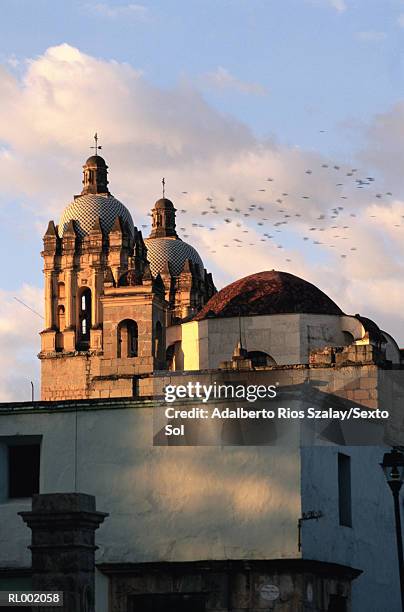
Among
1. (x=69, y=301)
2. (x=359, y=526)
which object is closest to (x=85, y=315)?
(x=69, y=301)

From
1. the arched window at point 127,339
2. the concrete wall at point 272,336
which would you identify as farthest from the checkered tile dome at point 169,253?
the concrete wall at point 272,336

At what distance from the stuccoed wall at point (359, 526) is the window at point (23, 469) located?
5284 mm

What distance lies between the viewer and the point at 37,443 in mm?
32625

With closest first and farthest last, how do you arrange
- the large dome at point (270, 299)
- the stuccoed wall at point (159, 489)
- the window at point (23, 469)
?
the stuccoed wall at point (159, 489) < the window at point (23, 469) < the large dome at point (270, 299)

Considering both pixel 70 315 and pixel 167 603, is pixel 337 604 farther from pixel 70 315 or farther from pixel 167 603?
pixel 70 315

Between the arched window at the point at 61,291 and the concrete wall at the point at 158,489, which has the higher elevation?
the arched window at the point at 61,291

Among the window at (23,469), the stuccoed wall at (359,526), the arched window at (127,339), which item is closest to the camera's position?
the stuccoed wall at (359,526)

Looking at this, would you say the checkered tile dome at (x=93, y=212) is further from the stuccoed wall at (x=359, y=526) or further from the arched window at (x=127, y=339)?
the stuccoed wall at (x=359, y=526)

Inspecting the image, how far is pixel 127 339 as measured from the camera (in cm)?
5734

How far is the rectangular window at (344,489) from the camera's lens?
110 feet

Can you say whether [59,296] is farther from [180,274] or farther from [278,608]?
[278,608]

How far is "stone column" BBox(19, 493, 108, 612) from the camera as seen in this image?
2486cm

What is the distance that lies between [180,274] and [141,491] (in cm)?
6545

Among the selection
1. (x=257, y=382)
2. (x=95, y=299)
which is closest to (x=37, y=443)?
(x=257, y=382)
